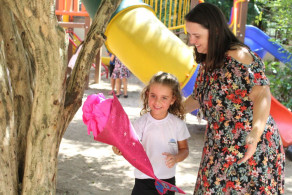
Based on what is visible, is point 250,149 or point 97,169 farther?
point 97,169

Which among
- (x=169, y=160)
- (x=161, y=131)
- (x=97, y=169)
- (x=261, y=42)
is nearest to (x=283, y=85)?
(x=261, y=42)

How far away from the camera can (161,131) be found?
2.43 meters

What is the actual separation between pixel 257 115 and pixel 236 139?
0.69ft

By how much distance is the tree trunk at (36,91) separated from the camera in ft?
6.70

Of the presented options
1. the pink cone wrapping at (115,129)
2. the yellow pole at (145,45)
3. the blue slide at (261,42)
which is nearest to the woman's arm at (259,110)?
the pink cone wrapping at (115,129)

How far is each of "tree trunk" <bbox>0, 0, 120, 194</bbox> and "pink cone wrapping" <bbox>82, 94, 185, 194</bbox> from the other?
0.24 m

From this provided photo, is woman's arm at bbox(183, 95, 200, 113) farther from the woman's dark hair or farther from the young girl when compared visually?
the woman's dark hair

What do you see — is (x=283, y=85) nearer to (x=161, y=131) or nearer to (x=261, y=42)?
(x=261, y=42)

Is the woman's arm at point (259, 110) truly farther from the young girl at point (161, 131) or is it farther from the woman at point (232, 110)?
the young girl at point (161, 131)

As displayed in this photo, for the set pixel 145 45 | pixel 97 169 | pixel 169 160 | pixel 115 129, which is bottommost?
pixel 97 169

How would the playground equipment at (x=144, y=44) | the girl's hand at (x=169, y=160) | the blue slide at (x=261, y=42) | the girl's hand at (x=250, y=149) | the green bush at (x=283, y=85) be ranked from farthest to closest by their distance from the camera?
the blue slide at (x=261, y=42) < the green bush at (x=283, y=85) < the playground equipment at (x=144, y=44) < the girl's hand at (x=169, y=160) < the girl's hand at (x=250, y=149)

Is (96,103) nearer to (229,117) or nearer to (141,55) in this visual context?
(229,117)

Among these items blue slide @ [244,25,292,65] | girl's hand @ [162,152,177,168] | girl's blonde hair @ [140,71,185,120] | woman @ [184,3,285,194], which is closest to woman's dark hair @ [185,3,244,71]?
woman @ [184,3,285,194]

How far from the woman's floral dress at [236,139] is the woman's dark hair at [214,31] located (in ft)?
0.18
